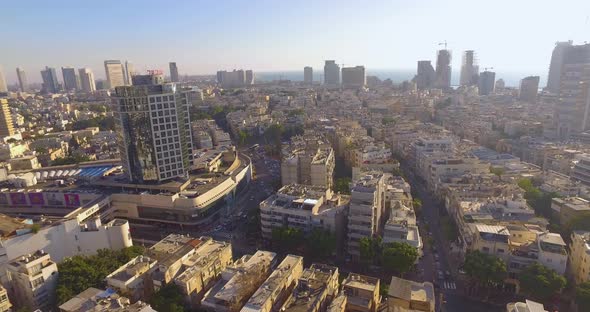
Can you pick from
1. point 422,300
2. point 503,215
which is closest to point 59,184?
point 422,300

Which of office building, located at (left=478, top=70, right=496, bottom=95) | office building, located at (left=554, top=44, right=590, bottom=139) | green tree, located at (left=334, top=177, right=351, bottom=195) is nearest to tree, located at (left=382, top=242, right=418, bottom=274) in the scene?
green tree, located at (left=334, top=177, right=351, bottom=195)

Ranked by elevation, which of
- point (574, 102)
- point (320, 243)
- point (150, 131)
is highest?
point (150, 131)

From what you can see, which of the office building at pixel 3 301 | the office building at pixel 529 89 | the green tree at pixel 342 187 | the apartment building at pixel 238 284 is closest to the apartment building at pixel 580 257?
the green tree at pixel 342 187

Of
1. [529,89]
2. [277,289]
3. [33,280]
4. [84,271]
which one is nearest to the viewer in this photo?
[277,289]

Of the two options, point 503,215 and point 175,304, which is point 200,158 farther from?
point 503,215

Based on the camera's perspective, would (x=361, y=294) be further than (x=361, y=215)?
No

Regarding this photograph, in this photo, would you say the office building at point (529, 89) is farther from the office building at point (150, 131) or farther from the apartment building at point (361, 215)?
the office building at point (150, 131)

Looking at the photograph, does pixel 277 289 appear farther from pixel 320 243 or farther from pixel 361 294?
pixel 320 243

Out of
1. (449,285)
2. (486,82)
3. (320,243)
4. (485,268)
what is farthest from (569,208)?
(486,82)
